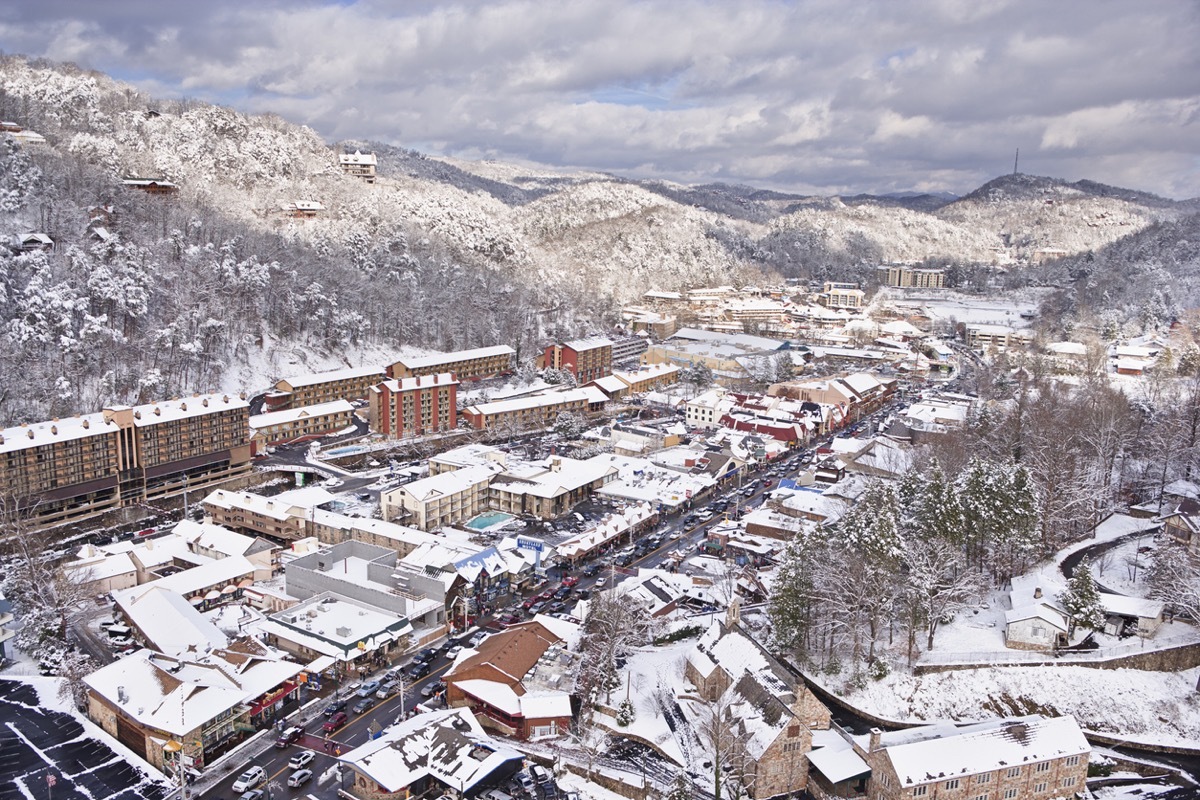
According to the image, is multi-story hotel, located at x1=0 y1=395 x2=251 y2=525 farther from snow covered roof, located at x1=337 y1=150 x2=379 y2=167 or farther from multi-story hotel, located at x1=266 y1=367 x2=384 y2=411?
snow covered roof, located at x1=337 y1=150 x2=379 y2=167

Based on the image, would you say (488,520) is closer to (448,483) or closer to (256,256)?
(448,483)

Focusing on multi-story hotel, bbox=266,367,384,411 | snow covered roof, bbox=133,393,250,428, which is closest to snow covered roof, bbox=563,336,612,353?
multi-story hotel, bbox=266,367,384,411

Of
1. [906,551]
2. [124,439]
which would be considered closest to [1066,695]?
[906,551]

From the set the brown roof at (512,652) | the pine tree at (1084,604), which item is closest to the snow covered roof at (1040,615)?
the pine tree at (1084,604)

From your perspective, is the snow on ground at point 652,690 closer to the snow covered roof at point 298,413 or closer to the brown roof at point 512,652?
the brown roof at point 512,652

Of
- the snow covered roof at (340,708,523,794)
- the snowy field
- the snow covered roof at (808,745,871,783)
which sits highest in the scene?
the snowy field
